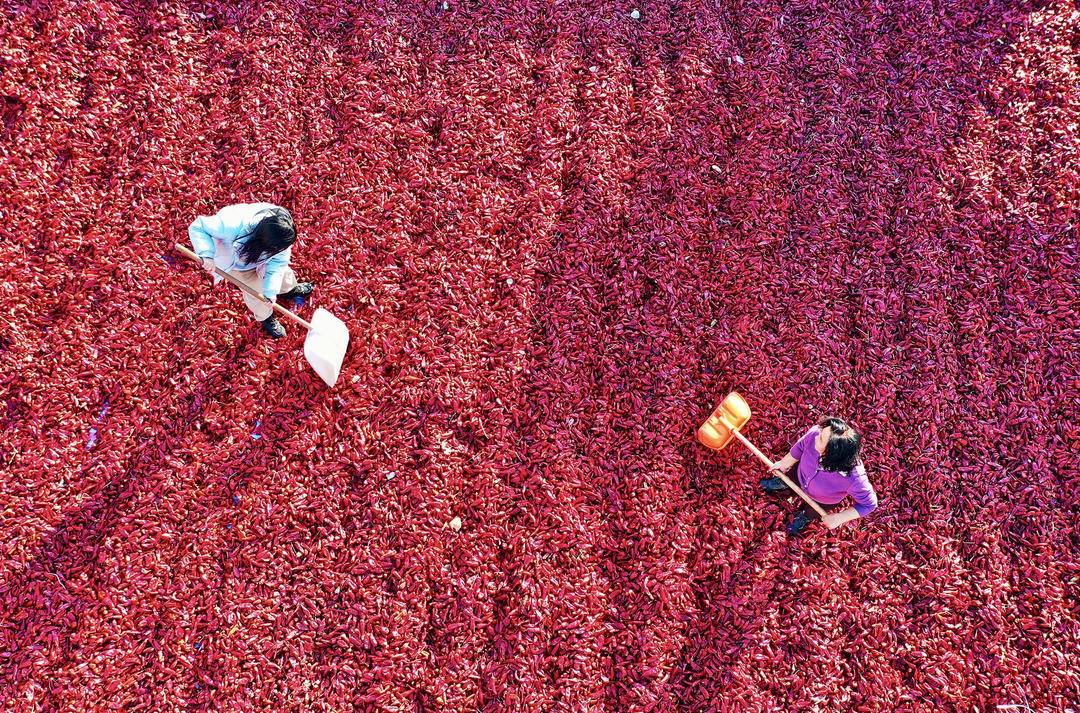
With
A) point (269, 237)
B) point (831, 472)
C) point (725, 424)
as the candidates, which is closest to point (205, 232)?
point (269, 237)

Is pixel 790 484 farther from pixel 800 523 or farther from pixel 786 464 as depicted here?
pixel 800 523

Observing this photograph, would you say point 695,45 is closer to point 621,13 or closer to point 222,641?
point 621,13

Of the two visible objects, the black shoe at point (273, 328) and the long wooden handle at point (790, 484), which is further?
the black shoe at point (273, 328)

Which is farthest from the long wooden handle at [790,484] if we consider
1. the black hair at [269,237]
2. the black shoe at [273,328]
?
the black shoe at [273,328]

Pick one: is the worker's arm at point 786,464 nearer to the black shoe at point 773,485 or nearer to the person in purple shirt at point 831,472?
the person in purple shirt at point 831,472

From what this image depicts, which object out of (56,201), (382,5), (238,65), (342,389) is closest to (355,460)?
(342,389)

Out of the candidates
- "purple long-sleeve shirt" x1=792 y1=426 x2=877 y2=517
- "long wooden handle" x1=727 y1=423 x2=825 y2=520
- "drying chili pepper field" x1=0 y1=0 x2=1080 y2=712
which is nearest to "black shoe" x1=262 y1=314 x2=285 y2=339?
"drying chili pepper field" x1=0 y1=0 x2=1080 y2=712

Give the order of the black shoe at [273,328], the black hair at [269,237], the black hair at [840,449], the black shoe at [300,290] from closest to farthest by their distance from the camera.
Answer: the black hair at [840,449]
the black hair at [269,237]
the black shoe at [273,328]
the black shoe at [300,290]

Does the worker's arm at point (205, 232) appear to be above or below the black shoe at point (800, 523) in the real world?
above
